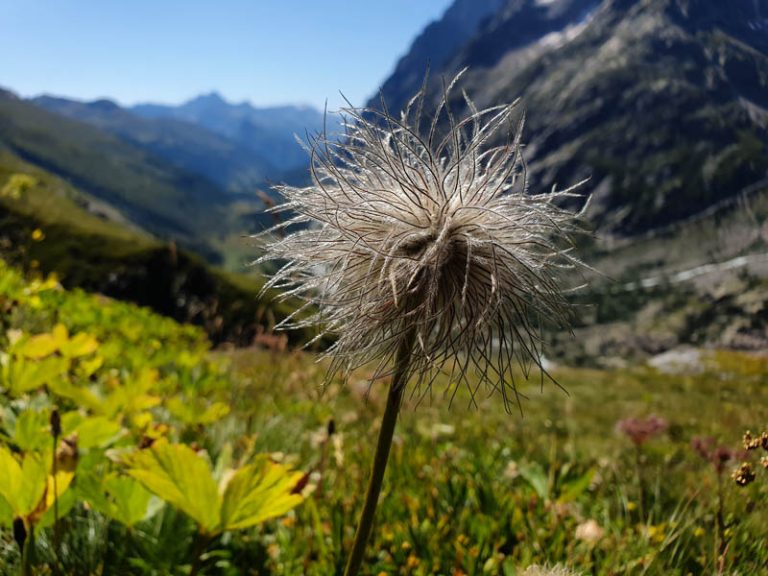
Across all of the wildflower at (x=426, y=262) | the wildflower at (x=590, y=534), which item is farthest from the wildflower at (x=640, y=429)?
the wildflower at (x=426, y=262)

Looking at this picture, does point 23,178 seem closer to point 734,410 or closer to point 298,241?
point 298,241

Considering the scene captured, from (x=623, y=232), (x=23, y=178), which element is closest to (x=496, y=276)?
(x=23, y=178)

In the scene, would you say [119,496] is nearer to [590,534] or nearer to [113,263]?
[590,534]

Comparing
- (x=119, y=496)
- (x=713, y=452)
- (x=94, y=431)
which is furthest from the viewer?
(x=713, y=452)

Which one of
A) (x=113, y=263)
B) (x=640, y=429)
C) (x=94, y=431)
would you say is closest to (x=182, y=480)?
(x=94, y=431)

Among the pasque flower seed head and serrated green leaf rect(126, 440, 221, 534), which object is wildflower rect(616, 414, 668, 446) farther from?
serrated green leaf rect(126, 440, 221, 534)

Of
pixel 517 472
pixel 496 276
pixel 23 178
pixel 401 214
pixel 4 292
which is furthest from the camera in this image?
pixel 23 178

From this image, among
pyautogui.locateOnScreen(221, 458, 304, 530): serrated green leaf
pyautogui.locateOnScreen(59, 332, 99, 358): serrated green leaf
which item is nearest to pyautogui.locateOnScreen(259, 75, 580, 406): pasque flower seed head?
pyautogui.locateOnScreen(221, 458, 304, 530): serrated green leaf
